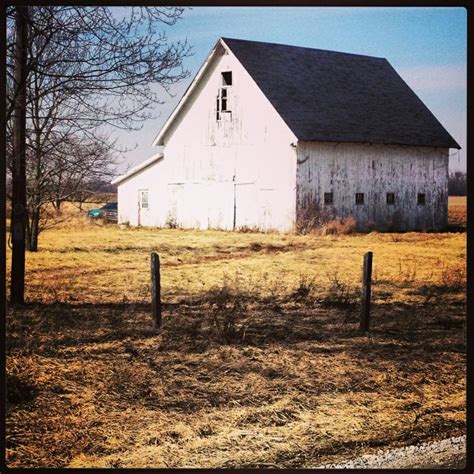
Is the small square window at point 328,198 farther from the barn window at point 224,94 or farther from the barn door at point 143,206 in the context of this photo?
the barn door at point 143,206

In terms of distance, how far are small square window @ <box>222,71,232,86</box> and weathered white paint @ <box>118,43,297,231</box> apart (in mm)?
122

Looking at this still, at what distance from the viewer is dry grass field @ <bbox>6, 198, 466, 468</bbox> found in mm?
4367

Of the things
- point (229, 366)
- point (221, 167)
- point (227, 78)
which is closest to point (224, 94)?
point (227, 78)

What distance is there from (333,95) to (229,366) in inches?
458

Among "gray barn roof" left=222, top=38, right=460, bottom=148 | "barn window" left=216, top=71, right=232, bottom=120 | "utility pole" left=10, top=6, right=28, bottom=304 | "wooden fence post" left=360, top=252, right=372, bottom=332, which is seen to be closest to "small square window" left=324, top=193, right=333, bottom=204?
"gray barn roof" left=222, top=38, right=460, bottom=148

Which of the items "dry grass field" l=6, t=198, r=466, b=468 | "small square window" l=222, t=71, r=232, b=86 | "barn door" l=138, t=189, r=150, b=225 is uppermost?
"small square window" l=222, t=71, r=232, b=86

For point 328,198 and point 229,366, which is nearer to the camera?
point 229,366

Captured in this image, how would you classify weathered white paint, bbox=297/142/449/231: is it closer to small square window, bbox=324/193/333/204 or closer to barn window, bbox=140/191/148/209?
small square window, bbox=324/193/333/204

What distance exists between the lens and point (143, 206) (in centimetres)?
1741

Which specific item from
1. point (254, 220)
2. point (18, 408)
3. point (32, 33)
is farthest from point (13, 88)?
point (254, 220)

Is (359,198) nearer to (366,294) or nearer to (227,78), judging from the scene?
(227,78)

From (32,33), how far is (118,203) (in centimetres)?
1149

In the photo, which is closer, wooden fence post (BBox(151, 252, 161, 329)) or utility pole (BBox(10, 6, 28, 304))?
utility pole (BBox(10, 6, 28, 304))

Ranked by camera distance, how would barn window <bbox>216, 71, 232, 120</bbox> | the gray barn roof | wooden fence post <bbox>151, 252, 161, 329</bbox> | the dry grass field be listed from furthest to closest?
barn window <bbox>216, 71, 232, 120</bbox> < the gray barn roof < wooden fence post <bbox>151, 252, 161, 329</bbox> < the dry grass field
